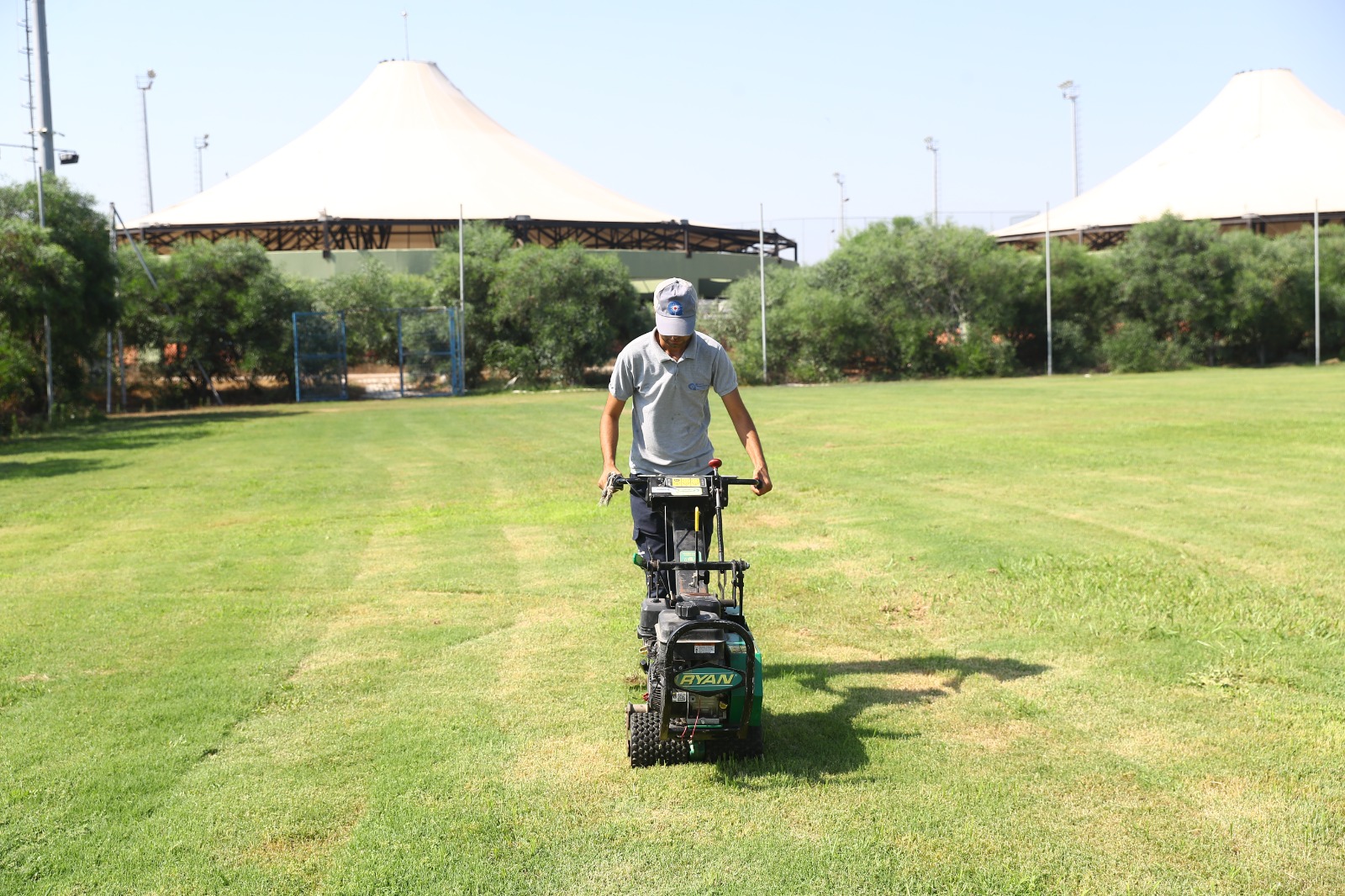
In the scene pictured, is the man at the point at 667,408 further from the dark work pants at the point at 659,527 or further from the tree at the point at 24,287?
the tree at the point at 24,287

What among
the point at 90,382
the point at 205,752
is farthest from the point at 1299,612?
the point at 90,382

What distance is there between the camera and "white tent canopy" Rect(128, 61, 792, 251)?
203 feet

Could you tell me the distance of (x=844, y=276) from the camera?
52.2 m

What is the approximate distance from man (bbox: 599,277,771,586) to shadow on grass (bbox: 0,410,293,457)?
19.4 metres

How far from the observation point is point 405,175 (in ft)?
220

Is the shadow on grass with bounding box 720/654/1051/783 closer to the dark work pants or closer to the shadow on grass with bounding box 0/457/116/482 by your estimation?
the dark work pants

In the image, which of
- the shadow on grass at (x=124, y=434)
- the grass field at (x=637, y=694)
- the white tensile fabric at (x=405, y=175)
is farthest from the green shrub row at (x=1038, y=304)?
the grass field at (x=637, y=694)

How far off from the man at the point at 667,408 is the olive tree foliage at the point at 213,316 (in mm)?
37190

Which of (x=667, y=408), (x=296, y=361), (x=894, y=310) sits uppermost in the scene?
(x=894, y=310)

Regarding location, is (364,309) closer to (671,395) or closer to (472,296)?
(472,296)

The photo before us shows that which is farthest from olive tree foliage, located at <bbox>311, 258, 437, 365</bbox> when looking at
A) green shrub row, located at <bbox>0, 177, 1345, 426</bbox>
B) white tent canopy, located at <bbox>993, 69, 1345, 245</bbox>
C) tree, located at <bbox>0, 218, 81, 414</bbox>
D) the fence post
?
white tent canopy, located at <bbox>993, 69, 1345, 245</bbox>

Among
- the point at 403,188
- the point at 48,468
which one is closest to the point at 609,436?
the point at 48,468

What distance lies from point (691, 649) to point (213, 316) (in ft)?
131

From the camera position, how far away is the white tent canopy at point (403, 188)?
203ft
